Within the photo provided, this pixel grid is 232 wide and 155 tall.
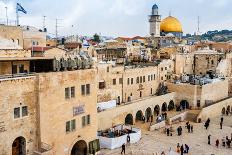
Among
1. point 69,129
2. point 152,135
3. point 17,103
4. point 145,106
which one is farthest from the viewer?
point 145,106

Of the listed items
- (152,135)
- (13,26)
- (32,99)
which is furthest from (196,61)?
(32,99)

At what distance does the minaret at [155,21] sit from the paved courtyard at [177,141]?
57810 millimetres

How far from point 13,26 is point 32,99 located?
654 inches

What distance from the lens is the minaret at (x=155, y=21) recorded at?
9600 cm

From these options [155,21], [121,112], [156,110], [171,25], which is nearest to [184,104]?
[156,110]

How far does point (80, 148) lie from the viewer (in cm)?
2872

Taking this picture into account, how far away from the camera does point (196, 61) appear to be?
68.8m

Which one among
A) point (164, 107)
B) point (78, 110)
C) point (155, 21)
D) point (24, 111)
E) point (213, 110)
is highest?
point (155, 21)

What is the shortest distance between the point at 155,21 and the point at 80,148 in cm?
7246

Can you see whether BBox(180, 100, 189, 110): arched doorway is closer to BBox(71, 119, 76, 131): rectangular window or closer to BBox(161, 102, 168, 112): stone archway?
BBox(161, 102, 168, 112): stone archway

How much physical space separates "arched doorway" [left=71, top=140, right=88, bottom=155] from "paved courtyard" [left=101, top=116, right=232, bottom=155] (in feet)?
7.51

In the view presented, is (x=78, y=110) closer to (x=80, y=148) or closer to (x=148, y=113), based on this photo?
(x=80, y=148)

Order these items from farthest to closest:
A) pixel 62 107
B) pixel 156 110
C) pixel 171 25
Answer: pixel 171 25
pixel 156 110
pixel 62 107

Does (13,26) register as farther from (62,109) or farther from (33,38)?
(62,109)
